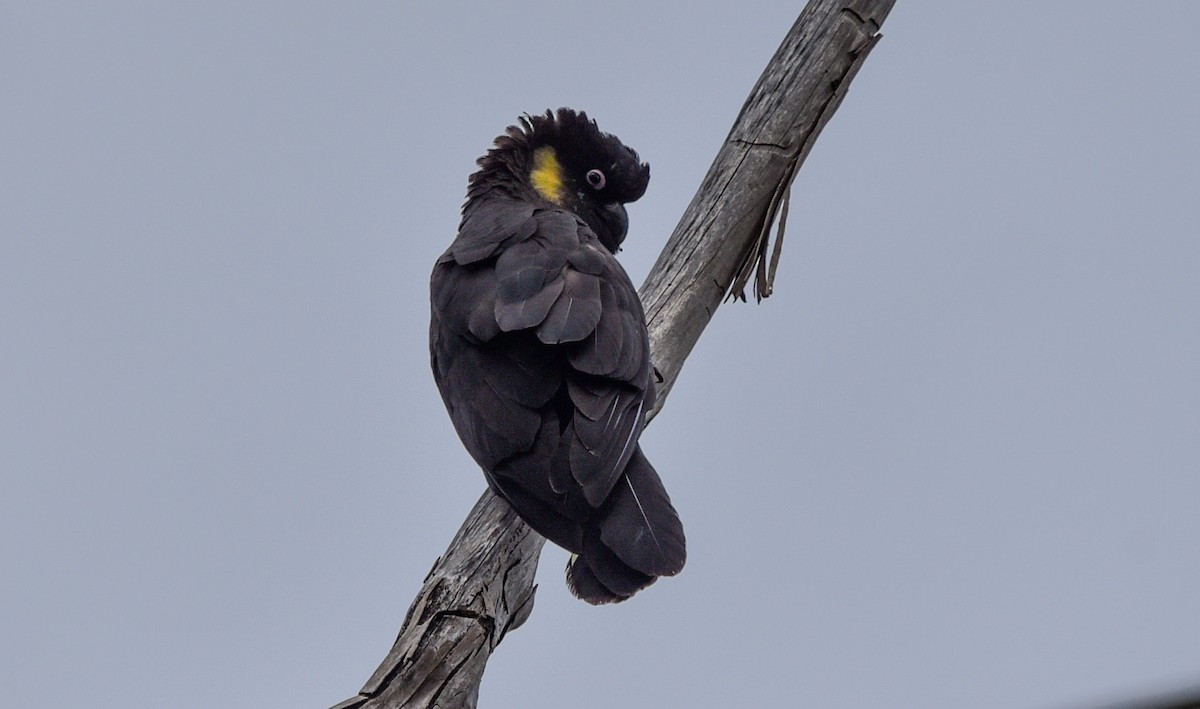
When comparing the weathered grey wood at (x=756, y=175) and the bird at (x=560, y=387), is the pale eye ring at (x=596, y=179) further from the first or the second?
the weathered grey wood at (x=756, y=175)

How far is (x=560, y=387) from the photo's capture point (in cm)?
353

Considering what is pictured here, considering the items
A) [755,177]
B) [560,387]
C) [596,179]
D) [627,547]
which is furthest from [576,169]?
[627,547]

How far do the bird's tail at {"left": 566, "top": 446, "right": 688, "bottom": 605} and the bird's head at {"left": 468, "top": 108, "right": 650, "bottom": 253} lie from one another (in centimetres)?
210

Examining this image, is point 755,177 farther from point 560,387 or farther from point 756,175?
point 560,387

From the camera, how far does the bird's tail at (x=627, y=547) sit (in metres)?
3.16

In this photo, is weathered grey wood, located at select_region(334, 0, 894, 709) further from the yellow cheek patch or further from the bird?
the yellow cheek patch

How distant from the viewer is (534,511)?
326cm

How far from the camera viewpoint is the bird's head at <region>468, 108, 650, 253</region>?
5207 mm

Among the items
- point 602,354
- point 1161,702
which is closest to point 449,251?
point 602,354

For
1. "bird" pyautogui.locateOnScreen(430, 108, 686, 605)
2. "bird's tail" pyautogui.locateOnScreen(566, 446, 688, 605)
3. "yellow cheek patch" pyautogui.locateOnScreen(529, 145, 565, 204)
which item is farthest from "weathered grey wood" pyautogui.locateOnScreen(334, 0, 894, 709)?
"yellow cheek patch" pyautogui.locateOnScreen(529, 145, 565, 204)

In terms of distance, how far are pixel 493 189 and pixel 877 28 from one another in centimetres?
193

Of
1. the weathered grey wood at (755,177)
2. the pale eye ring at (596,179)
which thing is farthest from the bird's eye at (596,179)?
the weathered grey wood at (755,177)

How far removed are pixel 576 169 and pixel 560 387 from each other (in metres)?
2.02

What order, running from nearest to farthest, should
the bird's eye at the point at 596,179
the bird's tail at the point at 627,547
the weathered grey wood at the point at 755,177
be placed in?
the bird's tail at the point at 627,547
the weathered grey wood at the point at 755,177
the bird's eye at the point at 596,179
